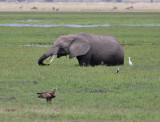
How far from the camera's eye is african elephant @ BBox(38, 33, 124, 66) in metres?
18.8

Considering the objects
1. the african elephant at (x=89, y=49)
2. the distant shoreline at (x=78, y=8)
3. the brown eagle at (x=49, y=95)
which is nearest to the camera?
the brown eagle at (x=49, y=95)

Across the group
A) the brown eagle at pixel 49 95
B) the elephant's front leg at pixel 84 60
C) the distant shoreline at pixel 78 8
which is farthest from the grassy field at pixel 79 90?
the distant shoreline at pixel 78 8

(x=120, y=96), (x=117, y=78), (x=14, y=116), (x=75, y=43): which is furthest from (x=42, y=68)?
(x=14, y=116)

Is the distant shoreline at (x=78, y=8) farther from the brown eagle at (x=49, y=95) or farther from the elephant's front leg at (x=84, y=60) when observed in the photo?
the brown eagle at (x=49, y=95)

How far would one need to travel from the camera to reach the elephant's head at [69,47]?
61.3 feet

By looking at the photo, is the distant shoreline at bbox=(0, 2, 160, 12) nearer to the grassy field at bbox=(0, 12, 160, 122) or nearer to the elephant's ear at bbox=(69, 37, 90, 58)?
the elephant's ear at bbox=(69, 37, 90, 58)

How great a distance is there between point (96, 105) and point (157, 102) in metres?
1.48

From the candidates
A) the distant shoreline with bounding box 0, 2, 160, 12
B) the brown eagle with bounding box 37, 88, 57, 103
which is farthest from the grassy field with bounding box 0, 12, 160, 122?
the distant shoreline with bounding box 0, 2, 160, 12

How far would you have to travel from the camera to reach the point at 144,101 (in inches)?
489

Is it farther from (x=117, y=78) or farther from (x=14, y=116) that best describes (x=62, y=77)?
(x=14, y=116)

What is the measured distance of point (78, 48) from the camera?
61.6ft

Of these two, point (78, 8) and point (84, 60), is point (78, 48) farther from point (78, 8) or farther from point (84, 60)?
point (78, 8)

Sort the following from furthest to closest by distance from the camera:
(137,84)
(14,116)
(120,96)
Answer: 1. (137,84)
2. (120,96)
3. (14,116)

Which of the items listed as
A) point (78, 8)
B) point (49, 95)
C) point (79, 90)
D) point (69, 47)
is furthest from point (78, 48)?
point (78, 8)
